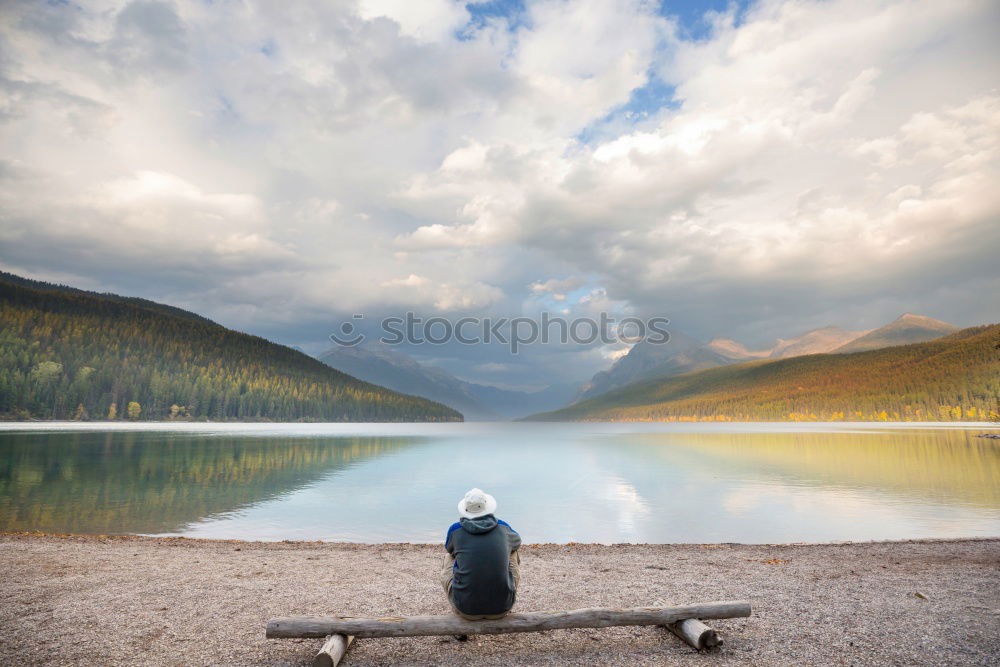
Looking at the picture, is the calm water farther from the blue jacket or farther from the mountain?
the mountain

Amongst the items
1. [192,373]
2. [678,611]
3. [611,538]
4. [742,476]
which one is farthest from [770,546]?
[192,373]

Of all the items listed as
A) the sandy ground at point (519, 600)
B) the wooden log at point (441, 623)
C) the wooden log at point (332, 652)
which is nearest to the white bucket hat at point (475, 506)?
the wooden log at point (441, 623)

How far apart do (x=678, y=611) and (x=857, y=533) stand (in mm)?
15259

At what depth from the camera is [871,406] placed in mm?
177625

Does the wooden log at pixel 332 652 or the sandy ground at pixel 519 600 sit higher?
the wooden log at pixel 332 652

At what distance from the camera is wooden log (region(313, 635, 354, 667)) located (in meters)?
6.48

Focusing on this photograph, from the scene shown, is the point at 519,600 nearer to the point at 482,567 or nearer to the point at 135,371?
the point at 482,567

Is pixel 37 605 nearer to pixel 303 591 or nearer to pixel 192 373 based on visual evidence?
pixel 303 591

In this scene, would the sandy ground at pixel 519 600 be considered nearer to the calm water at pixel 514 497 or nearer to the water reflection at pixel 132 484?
the calm water at pixel 514 497

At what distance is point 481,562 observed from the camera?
681 centimetres

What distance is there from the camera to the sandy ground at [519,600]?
7035 mm

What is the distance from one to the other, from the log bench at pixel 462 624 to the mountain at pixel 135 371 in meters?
140

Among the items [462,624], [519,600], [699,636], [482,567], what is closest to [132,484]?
[519,600]

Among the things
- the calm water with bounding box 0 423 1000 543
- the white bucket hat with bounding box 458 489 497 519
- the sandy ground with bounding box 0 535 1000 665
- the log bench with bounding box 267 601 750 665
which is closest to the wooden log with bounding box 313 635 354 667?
the log bench with bounding box 267 601 750 665
